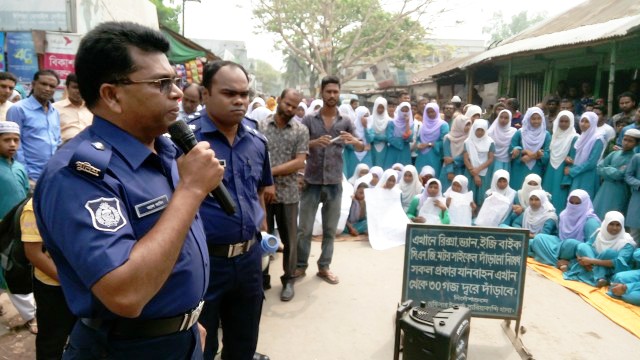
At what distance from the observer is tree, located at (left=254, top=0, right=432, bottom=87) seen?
62.2 ft

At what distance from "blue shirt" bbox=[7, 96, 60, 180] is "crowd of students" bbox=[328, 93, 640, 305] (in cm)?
351

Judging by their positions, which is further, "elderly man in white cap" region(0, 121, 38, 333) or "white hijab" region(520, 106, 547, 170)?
"white hijab" region(520, 106, 547, 170)

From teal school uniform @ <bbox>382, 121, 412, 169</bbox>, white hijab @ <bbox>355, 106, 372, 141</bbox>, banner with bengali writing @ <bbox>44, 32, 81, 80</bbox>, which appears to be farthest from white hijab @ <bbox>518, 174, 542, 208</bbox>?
banner with bengali writing @ <bbox>44, 32, 81, 80</bbox>

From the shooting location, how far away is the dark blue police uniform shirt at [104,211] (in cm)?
97

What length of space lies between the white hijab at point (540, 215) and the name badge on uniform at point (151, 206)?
5.35 meters

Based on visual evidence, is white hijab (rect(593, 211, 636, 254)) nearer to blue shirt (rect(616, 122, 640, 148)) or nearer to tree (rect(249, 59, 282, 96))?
blue shirt (rect(616, 122, 640, 148))

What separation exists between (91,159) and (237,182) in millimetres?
1204

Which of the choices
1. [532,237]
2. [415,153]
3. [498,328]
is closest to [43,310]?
[498,328]

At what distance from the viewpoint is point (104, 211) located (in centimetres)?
100

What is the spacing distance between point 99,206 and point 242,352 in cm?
141

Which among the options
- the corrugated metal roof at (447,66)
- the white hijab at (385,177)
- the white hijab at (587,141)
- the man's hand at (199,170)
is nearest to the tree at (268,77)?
the corrugated metal roof at (447,66)

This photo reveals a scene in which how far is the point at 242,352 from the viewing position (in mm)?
2180

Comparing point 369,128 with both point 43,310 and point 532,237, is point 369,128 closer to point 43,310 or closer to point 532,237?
point 532,237

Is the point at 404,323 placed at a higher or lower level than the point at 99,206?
lower
